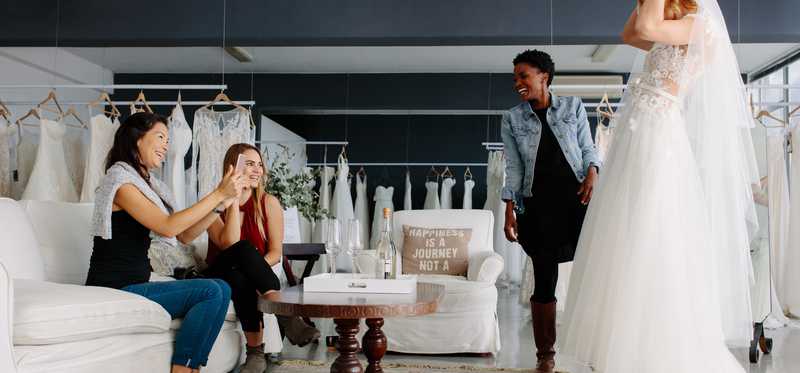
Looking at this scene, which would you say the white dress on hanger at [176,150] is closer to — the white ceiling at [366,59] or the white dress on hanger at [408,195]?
the white ceiling at [366,59]

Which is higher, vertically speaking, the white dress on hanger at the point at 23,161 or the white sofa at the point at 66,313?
the white dress on hanger at the point at 23,161

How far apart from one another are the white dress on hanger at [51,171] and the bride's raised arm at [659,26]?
15.3ft

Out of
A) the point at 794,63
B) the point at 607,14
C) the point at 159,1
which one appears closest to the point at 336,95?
the point at 159,1

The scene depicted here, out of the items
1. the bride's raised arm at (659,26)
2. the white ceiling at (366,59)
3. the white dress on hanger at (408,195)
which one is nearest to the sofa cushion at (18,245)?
the bride's raised arm at (659,26)

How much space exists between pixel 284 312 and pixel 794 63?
7.03 m

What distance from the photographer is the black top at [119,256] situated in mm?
2600

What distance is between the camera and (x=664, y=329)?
2229 mm

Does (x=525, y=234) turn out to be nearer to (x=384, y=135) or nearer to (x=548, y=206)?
(x=548, y=206)

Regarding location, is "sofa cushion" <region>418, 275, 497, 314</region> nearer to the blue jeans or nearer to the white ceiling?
the blue jeans

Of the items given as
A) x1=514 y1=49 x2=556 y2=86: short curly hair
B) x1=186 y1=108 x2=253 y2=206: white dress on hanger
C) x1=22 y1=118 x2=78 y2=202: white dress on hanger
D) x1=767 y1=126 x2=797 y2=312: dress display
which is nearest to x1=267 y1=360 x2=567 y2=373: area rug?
x1=514 y1=49 x2=556 y2=86: short curly hair

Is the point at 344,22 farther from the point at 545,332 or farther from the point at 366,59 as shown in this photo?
the point at 366,59

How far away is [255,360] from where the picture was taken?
3100 millimetres

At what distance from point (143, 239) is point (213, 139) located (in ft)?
10.7

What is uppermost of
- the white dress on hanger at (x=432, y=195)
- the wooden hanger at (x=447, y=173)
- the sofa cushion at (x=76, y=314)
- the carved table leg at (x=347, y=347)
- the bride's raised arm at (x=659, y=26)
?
the bride's raised arm at (x=659, y=26)
